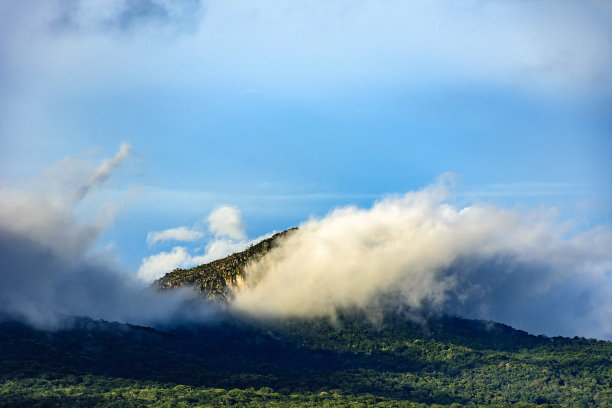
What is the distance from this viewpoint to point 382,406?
654ft

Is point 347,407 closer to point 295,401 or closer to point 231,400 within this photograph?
point 295,401

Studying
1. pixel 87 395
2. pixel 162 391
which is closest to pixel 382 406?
pixel 162 391

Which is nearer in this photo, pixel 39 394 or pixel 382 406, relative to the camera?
pixel 39 394

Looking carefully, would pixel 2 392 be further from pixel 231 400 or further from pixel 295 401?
pixel 295 401

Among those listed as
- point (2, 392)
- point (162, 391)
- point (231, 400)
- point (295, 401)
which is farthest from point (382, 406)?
point (2, 392)

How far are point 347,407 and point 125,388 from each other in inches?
2147

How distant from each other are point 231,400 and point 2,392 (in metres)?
51.6

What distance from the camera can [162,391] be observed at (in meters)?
196

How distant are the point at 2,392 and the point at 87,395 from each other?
736 inches

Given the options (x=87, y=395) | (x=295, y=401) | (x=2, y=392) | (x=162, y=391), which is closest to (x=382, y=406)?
(x=295, y=401)

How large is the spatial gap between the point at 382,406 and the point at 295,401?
21.4 metres

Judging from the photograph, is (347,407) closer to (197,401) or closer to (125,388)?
(197,401)

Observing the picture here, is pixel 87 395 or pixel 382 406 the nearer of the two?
pixel 87 395

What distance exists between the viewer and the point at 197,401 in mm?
188375
